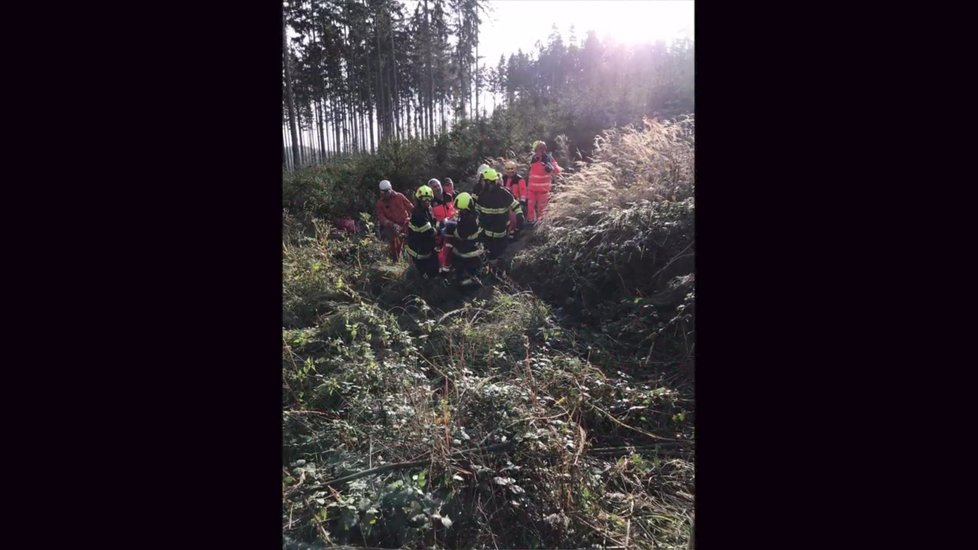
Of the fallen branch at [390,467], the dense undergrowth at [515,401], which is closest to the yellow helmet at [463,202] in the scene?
the dense undergrowth at [515,401]

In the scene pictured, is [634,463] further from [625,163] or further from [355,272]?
[625,163]

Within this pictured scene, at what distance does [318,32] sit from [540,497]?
2519 centimetres

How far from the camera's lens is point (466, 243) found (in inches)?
300

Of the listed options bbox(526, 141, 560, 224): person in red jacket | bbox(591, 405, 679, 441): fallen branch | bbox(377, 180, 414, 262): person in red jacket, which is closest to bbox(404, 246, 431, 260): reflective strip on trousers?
bbox(377, 180, 414, 262): person in red jacket

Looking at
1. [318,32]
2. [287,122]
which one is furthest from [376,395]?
[318,32]

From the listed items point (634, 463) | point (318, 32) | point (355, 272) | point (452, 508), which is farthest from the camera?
point (318, 32)

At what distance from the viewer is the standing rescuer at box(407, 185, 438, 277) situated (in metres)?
7.47

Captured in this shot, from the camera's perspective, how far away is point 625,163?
884 cm

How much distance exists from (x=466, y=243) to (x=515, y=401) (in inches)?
168

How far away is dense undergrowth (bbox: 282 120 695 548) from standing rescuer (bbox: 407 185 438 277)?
1.54 feet

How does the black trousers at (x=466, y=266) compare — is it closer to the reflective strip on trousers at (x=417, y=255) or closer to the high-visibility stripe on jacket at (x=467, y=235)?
the high-visibility stripe on jacket at (x=467, y=235)

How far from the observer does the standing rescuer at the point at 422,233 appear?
7.47 meters

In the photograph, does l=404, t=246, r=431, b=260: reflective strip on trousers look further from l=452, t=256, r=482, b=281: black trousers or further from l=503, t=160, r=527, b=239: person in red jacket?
l=503, t=160, r=527, b=239: person in red jacket

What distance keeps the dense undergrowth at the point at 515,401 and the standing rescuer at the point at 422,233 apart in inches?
18.5
